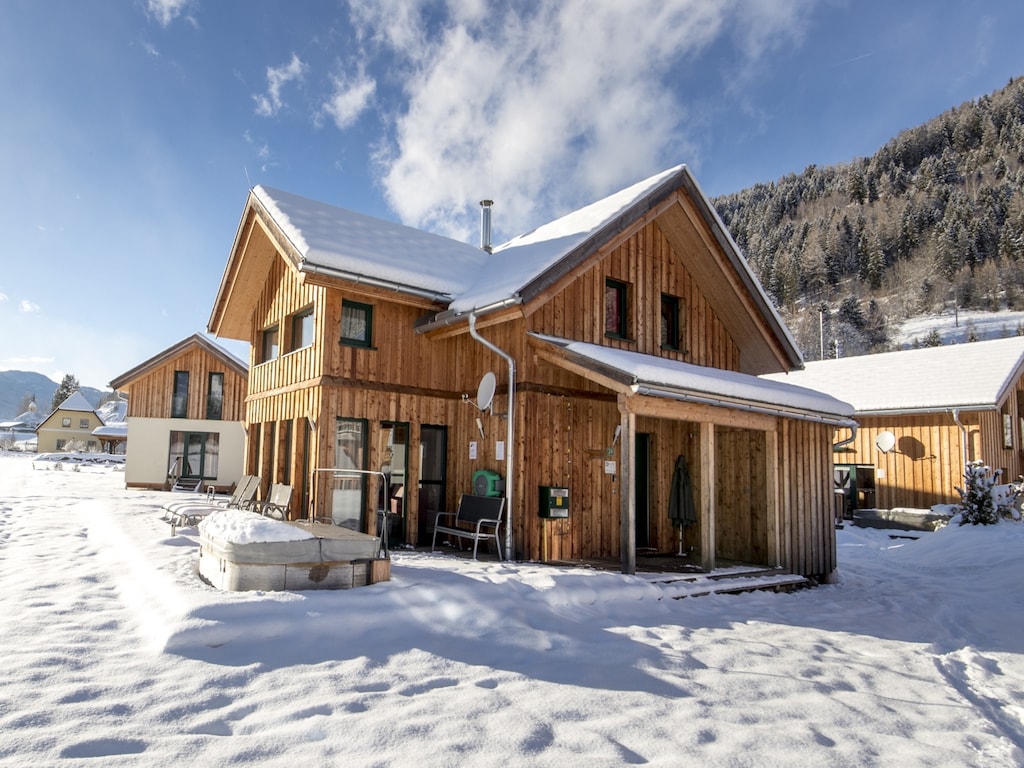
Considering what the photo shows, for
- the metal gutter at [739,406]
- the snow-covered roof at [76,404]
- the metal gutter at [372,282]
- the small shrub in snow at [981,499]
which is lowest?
the small shrub in snow at [981,499]

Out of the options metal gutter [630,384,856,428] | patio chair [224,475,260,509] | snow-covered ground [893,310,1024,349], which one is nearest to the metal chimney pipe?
patio chair [224,475,260,509]

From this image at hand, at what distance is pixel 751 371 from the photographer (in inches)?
541

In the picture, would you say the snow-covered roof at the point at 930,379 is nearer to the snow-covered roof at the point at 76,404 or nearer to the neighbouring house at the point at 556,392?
the neighbouring house at the point at 556,392

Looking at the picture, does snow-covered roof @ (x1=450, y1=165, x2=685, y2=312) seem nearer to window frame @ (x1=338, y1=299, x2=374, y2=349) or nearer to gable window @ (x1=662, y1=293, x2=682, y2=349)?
window frame @ (x1=338, y1=299, x2=374, y2=349)

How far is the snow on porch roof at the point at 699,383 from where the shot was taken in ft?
27.7

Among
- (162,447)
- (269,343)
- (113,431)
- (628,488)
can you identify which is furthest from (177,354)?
(113,431)

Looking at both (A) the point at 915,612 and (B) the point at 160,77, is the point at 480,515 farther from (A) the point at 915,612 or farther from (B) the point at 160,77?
(B) the point at 160,77

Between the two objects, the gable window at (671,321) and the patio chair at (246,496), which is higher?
the gable window at (671,321)

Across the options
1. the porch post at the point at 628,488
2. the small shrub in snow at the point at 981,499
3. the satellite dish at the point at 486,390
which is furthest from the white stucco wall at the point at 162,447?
the small shrub in snow at the point at 981,499

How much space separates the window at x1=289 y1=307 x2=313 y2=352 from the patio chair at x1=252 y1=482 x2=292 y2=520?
8.21 ft

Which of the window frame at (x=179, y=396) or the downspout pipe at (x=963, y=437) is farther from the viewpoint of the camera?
the window frame at (x=179, y=396)

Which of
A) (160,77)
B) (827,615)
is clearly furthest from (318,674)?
(160,77)

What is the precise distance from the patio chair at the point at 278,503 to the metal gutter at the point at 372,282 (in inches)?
125

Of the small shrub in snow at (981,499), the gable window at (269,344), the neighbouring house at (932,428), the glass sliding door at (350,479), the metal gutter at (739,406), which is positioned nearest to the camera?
the metal gutter at (739,406)
